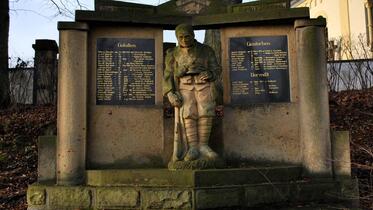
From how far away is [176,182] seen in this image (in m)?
6.56

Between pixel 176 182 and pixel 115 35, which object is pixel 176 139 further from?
pixel 115 35

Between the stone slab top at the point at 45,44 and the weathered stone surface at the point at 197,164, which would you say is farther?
the stone slab top at the point at 45,44

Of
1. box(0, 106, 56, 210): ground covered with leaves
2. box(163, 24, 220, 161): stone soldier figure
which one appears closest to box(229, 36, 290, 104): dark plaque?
box(163, 24, 220, 161): stone soldier figure

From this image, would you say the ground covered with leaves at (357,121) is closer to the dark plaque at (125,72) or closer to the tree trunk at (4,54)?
the dark plaque at (125,72)

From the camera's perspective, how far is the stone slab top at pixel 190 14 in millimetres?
7637

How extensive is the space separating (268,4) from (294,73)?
4.31 ft

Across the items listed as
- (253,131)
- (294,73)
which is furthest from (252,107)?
(294,73)

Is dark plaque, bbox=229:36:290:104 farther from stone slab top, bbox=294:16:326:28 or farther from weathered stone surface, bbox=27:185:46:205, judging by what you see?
weathered stone surface, bbox=27:185:46:205

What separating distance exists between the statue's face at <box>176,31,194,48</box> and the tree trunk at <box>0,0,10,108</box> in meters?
8.16

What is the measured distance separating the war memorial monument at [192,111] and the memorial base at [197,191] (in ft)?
0.06

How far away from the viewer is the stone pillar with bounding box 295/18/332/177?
7.30 m

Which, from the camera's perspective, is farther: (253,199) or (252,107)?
(252,107)

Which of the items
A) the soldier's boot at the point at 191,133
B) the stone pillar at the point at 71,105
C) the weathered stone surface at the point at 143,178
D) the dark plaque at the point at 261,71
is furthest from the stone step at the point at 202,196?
the dark plaque at the point at 261,71

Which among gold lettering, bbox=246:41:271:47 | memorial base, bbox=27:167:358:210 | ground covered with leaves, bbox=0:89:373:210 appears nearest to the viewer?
memorial base, bbox=27:167:358:210
